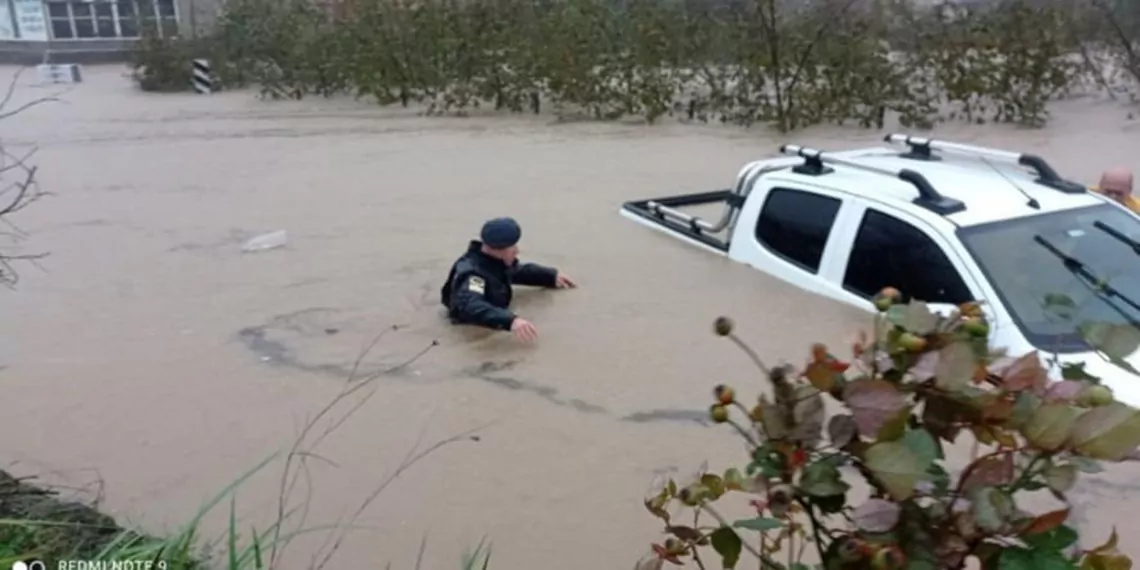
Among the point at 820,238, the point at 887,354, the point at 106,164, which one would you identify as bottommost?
the point at 106,164

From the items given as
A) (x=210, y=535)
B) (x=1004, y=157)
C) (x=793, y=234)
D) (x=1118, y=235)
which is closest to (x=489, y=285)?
(x=793, y=234)

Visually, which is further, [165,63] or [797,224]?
[165,63]

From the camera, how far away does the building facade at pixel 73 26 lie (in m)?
36.8

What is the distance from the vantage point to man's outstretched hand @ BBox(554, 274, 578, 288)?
7.38m

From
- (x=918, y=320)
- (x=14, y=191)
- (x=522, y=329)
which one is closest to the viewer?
(x=918, y=320)

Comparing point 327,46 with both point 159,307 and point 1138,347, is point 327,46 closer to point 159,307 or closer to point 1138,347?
point 159,307

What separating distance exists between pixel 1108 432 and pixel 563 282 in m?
5.64

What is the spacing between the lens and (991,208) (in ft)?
16.9

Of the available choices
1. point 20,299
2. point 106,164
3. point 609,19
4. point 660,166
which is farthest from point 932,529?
point 609,19

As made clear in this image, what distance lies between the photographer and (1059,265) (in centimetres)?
491

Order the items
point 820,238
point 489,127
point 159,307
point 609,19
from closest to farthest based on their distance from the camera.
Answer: point 820,238 → point 159,307 → point 489,127 → point 609,19

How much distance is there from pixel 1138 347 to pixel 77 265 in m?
8.41

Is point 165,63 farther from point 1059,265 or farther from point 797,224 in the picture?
point 1059,265

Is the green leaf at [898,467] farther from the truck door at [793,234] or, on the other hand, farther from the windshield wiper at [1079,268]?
the truck door at [793,234]
